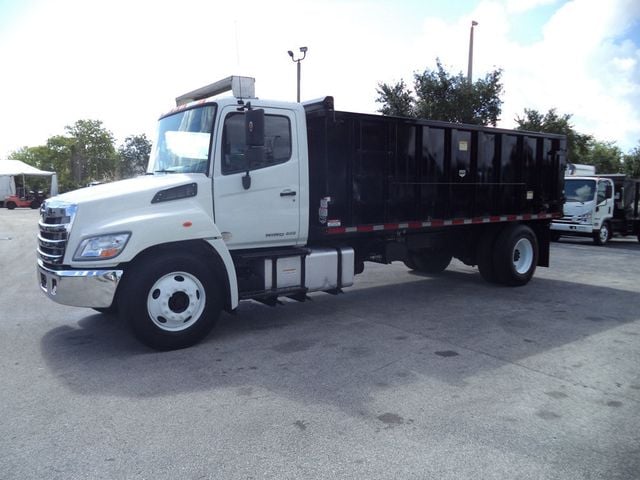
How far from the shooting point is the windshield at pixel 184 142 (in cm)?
595

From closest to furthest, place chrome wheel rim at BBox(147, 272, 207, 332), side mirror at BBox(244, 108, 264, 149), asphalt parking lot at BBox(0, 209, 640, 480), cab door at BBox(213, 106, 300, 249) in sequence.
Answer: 1. asphalt parking lot at BBox(0, 209, 640, 480)
2. chrome wheel rim at BBox(147, 272, 207, 332)
3. side mirror at BBox(244, 108, 264, 149)
4. cab door at BBox(213, 106, 300, 249)

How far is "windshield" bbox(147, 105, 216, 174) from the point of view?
5.95 m

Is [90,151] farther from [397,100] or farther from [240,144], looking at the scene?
[240,144]

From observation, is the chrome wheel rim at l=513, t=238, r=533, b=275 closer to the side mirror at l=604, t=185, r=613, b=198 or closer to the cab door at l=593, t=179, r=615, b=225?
the cab door at l=593, t=179, r=615, b=225

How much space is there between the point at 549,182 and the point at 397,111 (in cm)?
1423

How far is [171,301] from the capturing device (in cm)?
Result: 555

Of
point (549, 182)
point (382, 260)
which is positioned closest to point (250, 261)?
point (382, 260)

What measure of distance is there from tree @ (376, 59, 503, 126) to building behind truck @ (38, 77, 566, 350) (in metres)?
13.9

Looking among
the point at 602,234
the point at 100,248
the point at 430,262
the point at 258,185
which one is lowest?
the point at 430,262

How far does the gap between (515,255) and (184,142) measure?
666 centimetres

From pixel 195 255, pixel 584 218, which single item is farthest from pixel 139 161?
pixel 584 218

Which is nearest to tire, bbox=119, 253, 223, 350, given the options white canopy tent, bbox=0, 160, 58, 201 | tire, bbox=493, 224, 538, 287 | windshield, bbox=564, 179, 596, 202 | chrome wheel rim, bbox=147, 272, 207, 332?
chrome wheel rim, bbox=147, 272, 207, 332

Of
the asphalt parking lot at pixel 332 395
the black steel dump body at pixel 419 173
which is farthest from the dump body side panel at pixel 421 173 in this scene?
the asphalt parking lot at pixel 332 395

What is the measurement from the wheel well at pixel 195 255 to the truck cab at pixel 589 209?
1483 cm
